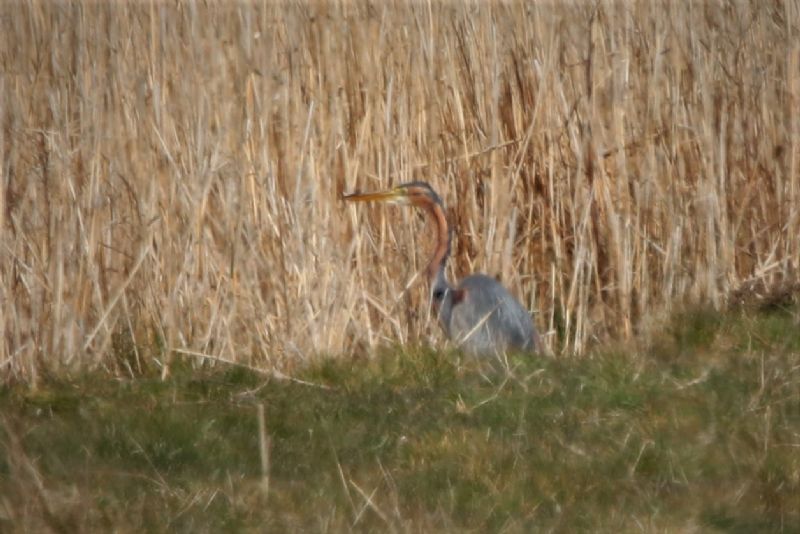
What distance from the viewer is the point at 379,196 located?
611 centimetres

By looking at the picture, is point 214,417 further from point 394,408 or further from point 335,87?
point 335,87

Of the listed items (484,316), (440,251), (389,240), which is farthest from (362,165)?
(484,316)

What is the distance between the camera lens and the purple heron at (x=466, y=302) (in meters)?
5.90

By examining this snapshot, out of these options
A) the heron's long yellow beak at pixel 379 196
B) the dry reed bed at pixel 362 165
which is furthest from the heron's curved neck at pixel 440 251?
the heron's long yellow beak at pixel 379 196

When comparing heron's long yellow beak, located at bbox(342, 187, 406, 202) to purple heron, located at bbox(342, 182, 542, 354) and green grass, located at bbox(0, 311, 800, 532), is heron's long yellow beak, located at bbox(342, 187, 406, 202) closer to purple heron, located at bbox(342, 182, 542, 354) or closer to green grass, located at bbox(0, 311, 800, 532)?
purple heron, located at bbox(342, 182, 542, 354)

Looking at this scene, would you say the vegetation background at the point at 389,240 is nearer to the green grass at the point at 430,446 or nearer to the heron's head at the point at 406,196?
the green grass at the point at 430,446

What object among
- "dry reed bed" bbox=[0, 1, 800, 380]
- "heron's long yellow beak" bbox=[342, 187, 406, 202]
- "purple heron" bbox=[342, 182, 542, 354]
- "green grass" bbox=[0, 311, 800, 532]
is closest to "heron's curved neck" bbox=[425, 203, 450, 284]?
"purple heron" bbox=[342, 182, 542, 354]

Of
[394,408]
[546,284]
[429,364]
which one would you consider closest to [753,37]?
[546,284]

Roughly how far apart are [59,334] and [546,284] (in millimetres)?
2298

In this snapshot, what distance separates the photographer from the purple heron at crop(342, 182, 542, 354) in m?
5.90

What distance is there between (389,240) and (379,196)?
0.37m

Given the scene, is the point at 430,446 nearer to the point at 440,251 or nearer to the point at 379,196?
the point at 379,196

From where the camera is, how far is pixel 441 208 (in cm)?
627

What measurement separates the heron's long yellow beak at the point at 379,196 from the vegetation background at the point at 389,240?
4.3 inches
